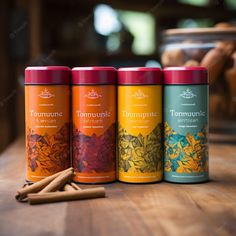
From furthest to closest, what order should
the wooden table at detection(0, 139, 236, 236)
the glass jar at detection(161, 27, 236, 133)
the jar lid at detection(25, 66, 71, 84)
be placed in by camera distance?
the glass jar at detection(161, 27, 236, 133)
the jar lid at detection(25, 66, 71, 84)
the wooden table at detection(0, 139, 236, 236)

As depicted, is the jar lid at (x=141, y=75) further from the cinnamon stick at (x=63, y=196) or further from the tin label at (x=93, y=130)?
the cinnamon stick at (x=63, y=196)

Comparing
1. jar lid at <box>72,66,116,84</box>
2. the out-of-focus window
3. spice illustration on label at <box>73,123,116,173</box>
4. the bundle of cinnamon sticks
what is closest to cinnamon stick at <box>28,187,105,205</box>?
the bundle of cinnamon sticks

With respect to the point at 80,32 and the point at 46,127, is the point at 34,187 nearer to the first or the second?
the point at 46,127

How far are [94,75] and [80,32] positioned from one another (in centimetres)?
272

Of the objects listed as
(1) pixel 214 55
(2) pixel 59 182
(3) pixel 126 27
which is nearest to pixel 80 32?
(3) pixel 126 27

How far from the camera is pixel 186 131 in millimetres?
1093

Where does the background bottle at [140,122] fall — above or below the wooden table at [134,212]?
above

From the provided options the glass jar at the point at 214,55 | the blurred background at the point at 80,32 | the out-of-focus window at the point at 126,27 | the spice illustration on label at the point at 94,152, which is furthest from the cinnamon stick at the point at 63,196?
the out-of-focus window at the point at 126,27

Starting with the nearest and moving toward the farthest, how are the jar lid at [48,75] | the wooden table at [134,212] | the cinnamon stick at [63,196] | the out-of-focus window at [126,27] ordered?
1. the wooden table at [134,212]
2. the cinnamon stick at [63,196]
3. the jar lid at [48,75]
4. the out-of-focus window at [126,27]

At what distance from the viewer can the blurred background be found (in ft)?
11.1

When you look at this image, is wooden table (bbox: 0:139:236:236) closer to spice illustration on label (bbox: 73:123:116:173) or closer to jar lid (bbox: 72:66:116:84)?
spice illustration on label (bbox: 73:123:116:173)

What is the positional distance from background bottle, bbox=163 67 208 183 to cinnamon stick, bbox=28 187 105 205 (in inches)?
8.9

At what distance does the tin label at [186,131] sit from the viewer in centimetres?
109

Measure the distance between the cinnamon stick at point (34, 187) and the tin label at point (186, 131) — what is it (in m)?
0.24
